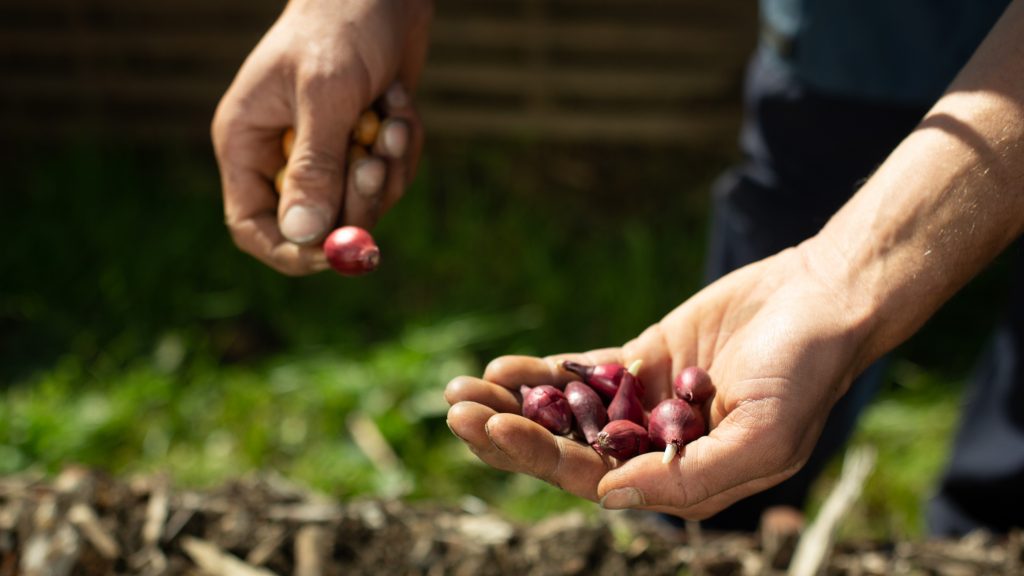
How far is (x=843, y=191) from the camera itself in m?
2.44

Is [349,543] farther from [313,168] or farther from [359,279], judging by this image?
[359,279]

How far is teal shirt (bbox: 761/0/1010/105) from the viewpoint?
7.22ft

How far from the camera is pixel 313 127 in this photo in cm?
190

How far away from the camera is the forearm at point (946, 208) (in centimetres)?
154

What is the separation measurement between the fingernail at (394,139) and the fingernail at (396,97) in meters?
0.06

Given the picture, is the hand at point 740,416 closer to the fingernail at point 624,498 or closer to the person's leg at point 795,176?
the fingernail at point 624,498

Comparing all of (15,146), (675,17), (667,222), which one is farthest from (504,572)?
(15,146)

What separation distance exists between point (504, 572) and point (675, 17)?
101 inches

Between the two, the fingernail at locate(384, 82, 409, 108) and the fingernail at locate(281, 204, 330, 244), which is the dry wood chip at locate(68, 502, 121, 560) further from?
the fingernail at locate(384, 82, 409, 108)

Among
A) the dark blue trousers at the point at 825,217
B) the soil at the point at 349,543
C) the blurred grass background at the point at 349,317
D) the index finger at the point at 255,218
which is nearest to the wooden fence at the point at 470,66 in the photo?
the blurred grass background at the point at 349,317

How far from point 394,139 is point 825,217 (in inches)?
41.6

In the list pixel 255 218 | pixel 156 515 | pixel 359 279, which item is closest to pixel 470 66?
pixel 359 279

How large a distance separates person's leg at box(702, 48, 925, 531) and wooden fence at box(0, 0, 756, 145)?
149cm

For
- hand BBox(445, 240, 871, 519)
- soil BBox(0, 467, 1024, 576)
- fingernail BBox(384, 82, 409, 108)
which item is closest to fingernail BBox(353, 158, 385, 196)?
fingernail BBox(384, 82, 409, 108)
